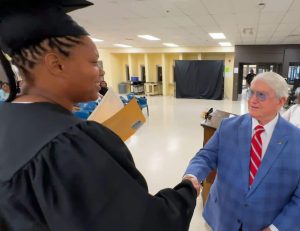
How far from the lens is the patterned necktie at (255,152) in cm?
139

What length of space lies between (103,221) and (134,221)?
0.23 ft

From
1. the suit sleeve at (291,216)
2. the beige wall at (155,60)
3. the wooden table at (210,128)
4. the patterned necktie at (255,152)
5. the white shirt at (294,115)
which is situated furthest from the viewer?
the beige wall at (155,60)

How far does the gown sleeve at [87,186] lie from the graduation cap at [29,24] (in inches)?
9.7

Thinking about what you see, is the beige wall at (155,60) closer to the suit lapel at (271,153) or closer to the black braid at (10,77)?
the suit lapel at (271,153)

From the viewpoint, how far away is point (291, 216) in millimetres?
1270

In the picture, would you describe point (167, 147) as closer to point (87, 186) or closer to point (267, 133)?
point (267, 133)

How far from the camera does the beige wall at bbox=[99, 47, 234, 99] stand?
12664mm

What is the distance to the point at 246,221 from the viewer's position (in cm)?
139

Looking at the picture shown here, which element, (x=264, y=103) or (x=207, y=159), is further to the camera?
(x=207, y=159)

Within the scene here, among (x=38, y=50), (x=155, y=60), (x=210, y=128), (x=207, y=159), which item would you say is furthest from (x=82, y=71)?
(x=155, y=60)

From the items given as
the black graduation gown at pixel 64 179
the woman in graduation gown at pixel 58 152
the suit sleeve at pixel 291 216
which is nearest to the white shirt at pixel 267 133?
the suit sleeve at pixel 291 216

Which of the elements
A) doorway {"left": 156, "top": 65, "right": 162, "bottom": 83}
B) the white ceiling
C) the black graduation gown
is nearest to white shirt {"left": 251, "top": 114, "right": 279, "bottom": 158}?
the black graduation gown

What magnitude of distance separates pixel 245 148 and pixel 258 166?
4.9 inches

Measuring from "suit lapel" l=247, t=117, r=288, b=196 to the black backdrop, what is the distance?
36.8 feet
